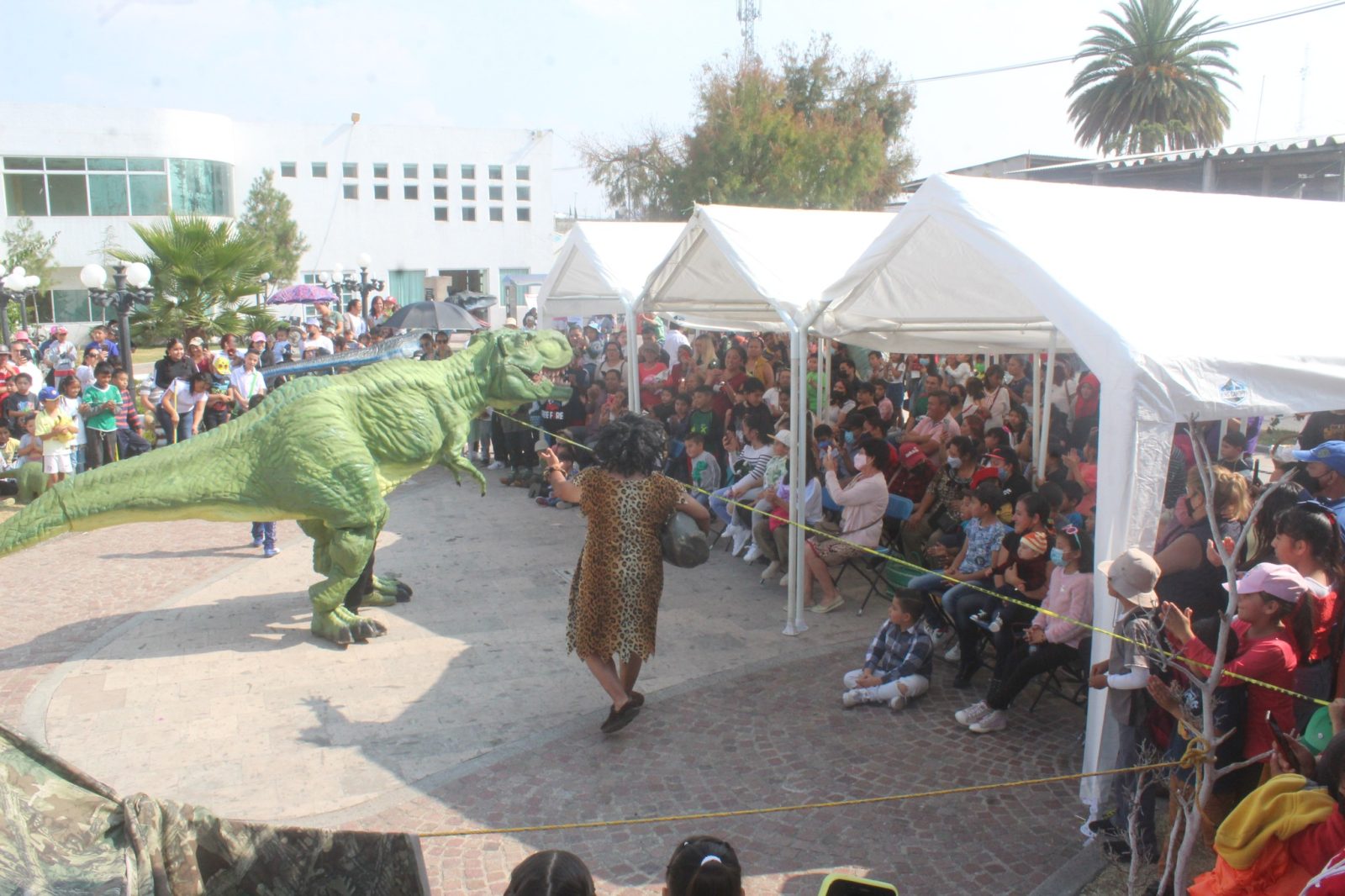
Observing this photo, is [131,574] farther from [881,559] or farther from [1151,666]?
[1151,666]

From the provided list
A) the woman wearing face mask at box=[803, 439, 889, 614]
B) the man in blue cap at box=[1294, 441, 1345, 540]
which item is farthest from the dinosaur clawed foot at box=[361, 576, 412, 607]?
the man in blue cap at box=[1294, 441, 1345, 540]

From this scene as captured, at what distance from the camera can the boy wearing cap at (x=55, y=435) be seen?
995 cm

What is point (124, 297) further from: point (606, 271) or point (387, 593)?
point (387, 593)

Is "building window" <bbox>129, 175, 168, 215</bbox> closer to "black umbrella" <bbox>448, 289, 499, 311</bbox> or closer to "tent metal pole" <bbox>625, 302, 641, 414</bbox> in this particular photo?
"black umbrella" <bbox>448, 289, 499, 311</bbox>

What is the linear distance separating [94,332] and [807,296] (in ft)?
43.8

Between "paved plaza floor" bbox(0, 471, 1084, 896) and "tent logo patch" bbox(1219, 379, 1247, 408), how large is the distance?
1902 mm

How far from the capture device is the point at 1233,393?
3943 millimetres

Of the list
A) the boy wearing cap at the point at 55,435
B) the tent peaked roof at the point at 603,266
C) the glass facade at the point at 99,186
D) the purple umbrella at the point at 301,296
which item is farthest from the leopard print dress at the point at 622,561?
the glass facade at the point at 99,186

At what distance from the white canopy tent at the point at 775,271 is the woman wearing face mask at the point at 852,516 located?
38 centimetres

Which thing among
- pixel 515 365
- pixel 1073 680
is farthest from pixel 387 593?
pixel 1073 680

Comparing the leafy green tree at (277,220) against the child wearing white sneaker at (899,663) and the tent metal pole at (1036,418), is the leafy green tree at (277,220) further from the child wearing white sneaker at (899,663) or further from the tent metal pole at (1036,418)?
the child wearing white sneaker at (899,663)

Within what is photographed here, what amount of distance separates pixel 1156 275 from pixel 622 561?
113 inches

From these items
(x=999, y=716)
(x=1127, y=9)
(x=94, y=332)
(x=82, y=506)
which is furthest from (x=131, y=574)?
(x=1127, y=9)

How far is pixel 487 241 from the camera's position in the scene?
4278cm
